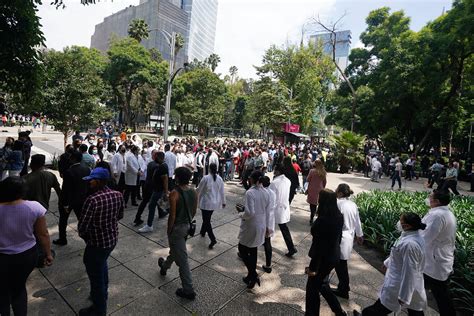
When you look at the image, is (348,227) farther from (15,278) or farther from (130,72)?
(130,72)

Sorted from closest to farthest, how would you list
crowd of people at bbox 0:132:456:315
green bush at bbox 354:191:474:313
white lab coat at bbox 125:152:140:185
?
crowd of people at bbox 0:132:456:315, green bush at bbox 354:191:474:313, white lab coat at bbox 125:152:140:185

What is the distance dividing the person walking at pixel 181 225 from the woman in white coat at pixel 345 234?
210cm

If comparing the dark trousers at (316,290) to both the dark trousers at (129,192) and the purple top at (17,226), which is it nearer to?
the purple top at (17,226)

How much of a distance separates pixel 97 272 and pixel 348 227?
129 inches

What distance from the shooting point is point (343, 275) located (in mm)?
3855

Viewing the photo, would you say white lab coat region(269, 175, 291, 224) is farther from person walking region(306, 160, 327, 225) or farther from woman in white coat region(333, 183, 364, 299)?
person walking region(306, 160, 327, 225)

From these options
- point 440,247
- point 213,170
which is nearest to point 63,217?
point 213,170

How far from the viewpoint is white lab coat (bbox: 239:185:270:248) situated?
12.6 feet

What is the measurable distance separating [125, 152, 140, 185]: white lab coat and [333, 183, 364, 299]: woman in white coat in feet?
16.6

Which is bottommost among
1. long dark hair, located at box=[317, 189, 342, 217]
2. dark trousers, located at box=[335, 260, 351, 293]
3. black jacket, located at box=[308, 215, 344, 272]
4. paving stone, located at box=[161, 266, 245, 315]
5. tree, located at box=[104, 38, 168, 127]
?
paving stone, located at box=[161, 266, 245, 315]

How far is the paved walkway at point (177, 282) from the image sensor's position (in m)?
3.40

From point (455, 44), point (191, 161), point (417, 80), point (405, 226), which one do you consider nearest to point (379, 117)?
point (417, 80)

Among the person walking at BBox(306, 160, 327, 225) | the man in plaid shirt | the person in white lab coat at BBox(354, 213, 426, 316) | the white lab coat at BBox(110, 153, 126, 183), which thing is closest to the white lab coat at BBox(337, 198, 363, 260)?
the person in white lab coat at BBox(354, 213, 426, 316)

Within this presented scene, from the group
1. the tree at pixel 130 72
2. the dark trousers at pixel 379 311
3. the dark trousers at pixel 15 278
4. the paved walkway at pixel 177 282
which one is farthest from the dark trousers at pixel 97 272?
the tree at pixel 130 72
